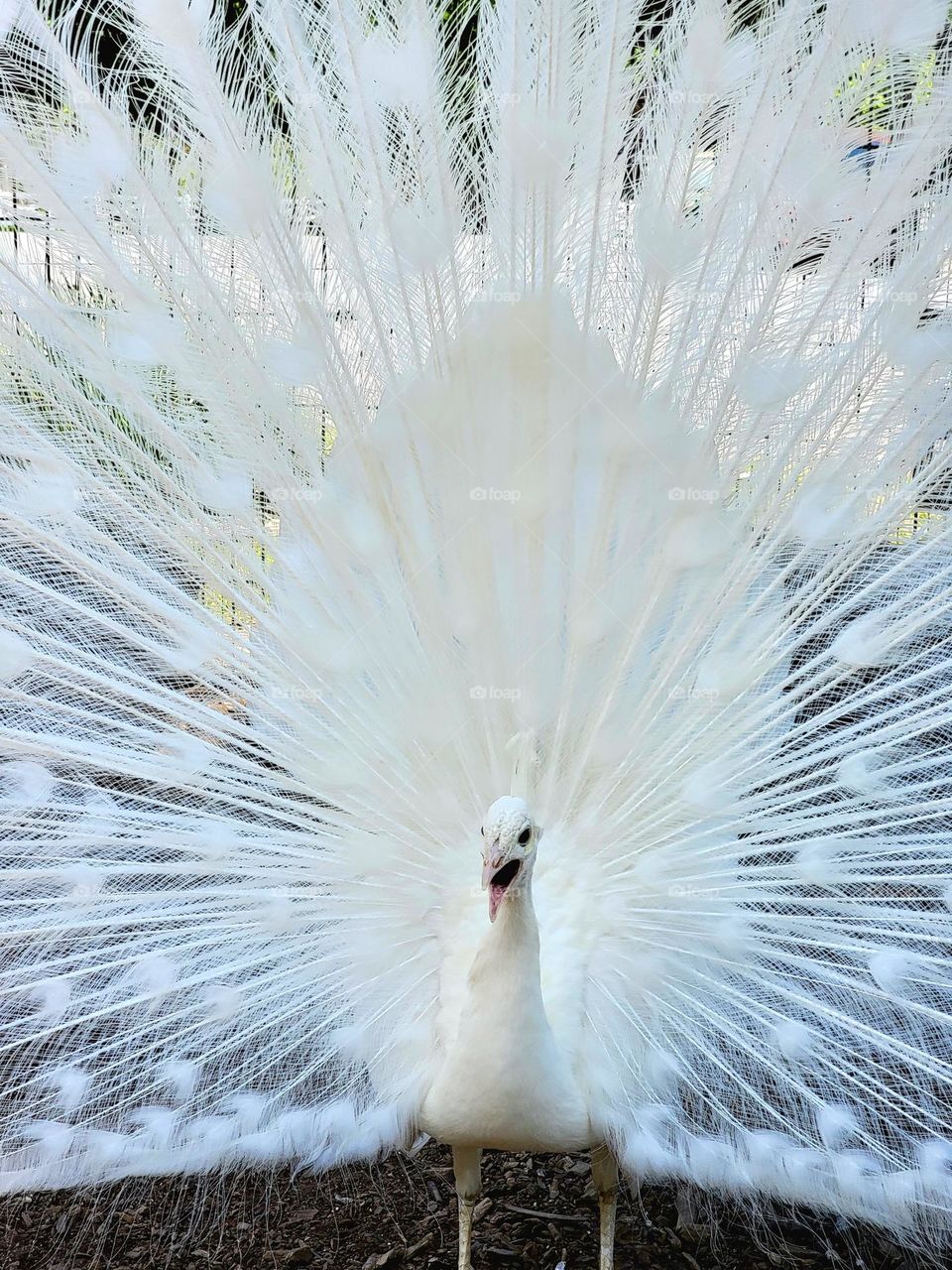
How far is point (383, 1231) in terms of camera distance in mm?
3557

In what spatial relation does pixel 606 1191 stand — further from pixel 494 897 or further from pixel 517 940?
pixel 494 897

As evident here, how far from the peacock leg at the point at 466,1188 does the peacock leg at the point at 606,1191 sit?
0.27 m

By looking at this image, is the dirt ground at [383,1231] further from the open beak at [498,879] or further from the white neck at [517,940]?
the open beak at [498,879]

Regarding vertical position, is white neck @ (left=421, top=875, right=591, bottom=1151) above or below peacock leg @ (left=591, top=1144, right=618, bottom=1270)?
above

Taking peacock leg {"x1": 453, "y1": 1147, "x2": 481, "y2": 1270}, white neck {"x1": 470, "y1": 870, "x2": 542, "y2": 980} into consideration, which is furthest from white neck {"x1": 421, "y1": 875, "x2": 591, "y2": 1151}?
peacock leg {"x1": 453, "y1": 1147, "x2": 481, "y2": 1270}

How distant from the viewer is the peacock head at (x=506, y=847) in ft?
7.65

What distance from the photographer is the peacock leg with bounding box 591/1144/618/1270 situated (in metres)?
2.85

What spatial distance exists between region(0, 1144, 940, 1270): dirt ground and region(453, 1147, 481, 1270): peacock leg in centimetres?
52

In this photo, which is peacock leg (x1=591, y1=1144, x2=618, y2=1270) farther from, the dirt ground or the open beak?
the open beak

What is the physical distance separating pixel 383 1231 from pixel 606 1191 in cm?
95

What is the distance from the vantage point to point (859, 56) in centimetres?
244

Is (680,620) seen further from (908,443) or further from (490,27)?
(490,27)

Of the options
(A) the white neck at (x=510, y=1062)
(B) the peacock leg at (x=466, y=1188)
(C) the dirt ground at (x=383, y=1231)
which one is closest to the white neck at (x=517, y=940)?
(A) the white neck at (x=510, y=1062)

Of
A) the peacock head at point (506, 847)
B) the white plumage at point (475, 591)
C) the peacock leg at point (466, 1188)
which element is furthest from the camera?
the peacock leg at point (466, 1188)
